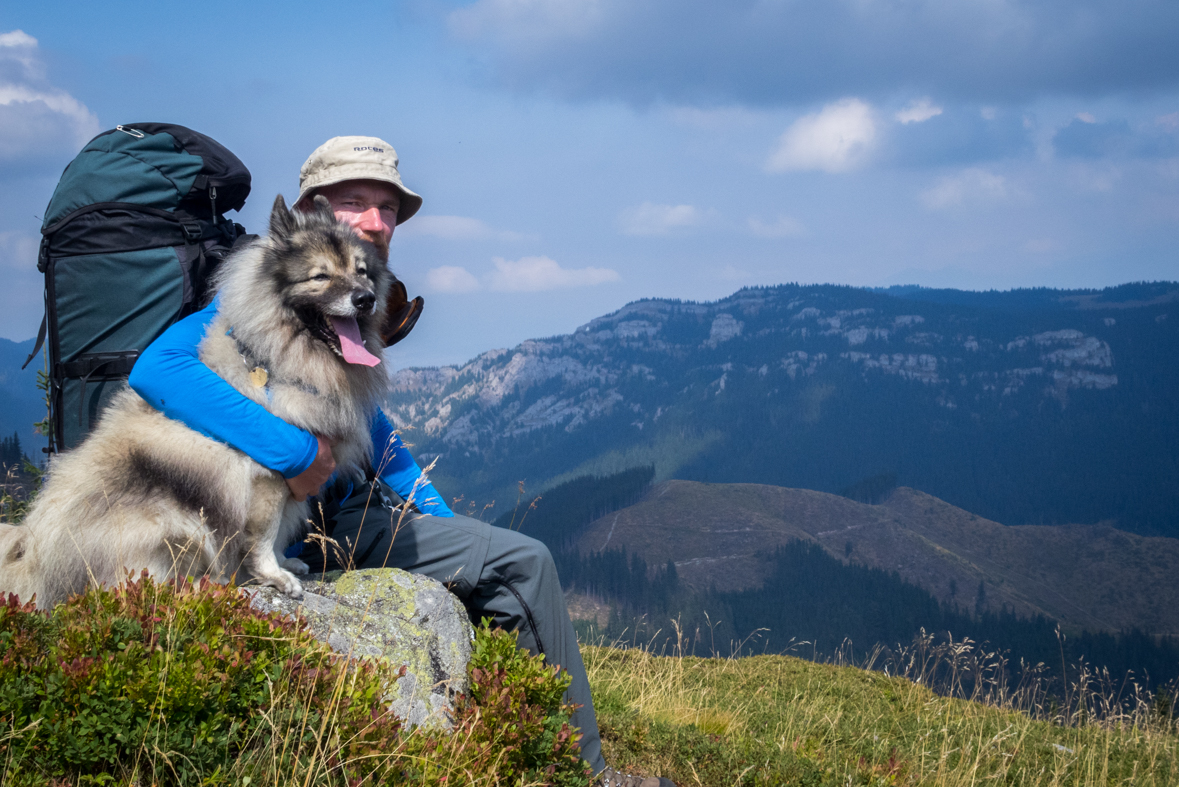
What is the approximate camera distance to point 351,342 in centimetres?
441

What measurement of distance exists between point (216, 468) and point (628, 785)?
317 cm

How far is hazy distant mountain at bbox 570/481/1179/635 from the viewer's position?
16375cm

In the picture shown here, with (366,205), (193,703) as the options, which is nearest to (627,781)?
(193,703)

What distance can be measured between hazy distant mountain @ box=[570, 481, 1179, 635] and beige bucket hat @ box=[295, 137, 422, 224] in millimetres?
161287

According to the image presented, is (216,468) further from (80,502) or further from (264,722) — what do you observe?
(264,722)

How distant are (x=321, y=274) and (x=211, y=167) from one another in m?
1.27

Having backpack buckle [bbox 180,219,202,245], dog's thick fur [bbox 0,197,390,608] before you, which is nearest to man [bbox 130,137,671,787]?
dog's thick fur [bbox 0,197,390,608]

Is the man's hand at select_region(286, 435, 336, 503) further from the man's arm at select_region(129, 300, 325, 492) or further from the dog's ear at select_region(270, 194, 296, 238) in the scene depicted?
the dog's ear at select_region(270, 194, 296, 238)

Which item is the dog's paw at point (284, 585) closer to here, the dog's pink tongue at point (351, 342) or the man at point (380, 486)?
the man at point (380, 486)

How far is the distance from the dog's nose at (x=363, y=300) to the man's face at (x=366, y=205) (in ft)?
3.57

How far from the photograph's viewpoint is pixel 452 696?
4168 millimetres

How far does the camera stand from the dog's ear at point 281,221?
423 centimetres

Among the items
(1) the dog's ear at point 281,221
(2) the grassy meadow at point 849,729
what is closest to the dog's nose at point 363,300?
(1) the dog's ear at point 281,221

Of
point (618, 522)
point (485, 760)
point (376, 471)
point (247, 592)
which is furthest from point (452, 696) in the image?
point (618, 522)
